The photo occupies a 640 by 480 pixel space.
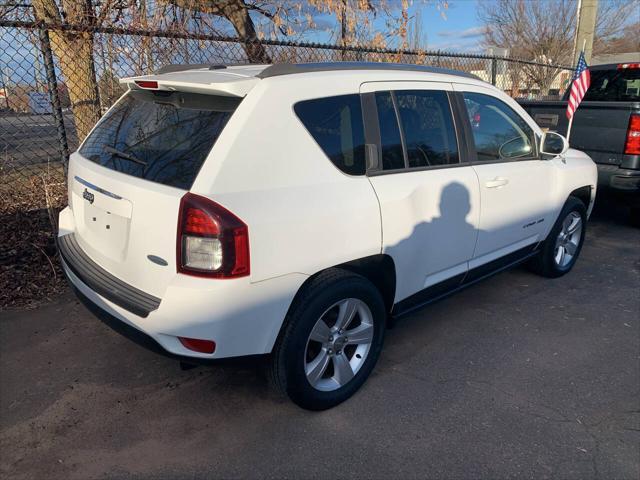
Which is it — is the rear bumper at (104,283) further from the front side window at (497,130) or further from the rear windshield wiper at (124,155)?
the front side window at (497,130)

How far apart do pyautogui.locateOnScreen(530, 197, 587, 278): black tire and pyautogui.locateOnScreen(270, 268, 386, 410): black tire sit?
2505 mm

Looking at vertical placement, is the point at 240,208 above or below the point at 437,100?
below

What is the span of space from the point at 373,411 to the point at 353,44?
17.7ft

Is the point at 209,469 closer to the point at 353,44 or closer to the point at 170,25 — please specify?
the point at 170,25

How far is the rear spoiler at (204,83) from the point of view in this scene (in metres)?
2.40

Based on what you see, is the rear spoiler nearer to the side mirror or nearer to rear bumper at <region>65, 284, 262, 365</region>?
rear bumper at <region>65, 284, 262, 365</region>

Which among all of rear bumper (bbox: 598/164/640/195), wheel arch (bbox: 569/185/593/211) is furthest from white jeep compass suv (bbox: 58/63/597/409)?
rear bumper (bbox: 598/164/640/195)

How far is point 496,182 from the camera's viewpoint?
3.62m

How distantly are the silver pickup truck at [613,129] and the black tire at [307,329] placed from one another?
460cm

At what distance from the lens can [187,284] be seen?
7.36 feet

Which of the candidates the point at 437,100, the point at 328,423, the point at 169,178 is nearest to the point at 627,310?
the point at 437,100

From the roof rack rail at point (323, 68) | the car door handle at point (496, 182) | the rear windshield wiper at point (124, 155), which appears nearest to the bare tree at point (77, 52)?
the rear windshield wiper at point (124, 155)

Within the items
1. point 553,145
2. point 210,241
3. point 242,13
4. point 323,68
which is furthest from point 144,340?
point 242,13

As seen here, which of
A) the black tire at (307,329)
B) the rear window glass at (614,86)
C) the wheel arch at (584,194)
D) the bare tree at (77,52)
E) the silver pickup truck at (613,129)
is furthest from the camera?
the rear window glass at (614,86)
